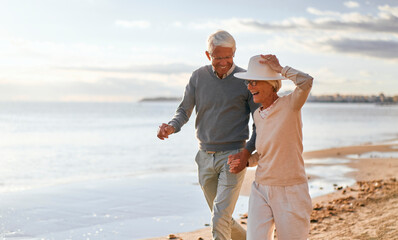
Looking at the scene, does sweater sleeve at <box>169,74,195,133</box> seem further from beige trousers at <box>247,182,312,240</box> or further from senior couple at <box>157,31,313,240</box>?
beige trousers at <box>247,182,312,240</box>

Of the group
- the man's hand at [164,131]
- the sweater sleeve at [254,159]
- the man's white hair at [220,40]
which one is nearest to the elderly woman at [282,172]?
the sweater sleeve at [254,159]

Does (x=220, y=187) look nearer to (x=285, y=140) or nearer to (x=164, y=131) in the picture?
(x=164, y=131)

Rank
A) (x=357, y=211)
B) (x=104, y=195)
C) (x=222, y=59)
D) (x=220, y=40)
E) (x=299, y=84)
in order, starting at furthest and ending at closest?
(x=104, y=195), (x=357, y=211), (x=222, y=59), (x=220, y=40), (x=299, y=84)

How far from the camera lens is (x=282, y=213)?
119 inches

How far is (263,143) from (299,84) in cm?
46

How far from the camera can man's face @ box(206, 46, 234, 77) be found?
12.6ft

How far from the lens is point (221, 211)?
3920 mm

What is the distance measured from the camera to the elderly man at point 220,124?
3.92 m

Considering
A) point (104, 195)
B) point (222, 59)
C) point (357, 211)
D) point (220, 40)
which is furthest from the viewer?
point (104, 195)

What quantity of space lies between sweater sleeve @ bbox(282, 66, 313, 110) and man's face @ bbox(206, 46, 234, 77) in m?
0.92

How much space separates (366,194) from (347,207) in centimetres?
132

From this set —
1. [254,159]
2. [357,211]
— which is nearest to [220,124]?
[254,159]

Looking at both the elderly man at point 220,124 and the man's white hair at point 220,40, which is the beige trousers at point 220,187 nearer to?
the elderly man at point 220,124

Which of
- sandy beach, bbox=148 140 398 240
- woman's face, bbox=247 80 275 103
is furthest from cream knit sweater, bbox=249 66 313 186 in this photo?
sandy beach, bbox=148 140 398 240
